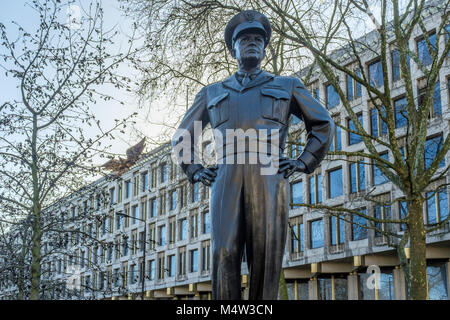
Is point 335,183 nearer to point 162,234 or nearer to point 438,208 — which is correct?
point 438,208

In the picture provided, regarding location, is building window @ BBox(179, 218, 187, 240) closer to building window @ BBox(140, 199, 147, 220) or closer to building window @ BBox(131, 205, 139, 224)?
building window @ BBox(140, 199, 147, 220)

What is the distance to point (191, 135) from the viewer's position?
186 inches

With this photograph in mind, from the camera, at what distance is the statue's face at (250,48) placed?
180 inches

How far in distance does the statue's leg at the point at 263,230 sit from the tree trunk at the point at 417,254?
9.85 meters

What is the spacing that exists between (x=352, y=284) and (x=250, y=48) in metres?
32.7

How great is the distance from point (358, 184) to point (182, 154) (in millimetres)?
30451

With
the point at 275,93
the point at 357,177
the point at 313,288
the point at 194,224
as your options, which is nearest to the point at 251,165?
the point at 275,93

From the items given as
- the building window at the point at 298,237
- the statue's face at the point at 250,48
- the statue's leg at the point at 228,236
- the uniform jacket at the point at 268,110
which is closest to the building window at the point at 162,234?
the building window at the point at 298,237

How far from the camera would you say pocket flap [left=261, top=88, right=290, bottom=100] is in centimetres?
450

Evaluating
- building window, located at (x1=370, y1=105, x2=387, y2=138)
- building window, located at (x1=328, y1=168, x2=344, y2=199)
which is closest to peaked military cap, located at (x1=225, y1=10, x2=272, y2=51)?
building window, located at (x1=370, y1=105, x2=387, y2=138)

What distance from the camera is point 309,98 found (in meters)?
4.65

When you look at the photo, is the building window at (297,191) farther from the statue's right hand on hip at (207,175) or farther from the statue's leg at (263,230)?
the statue's leg at (263,230)
